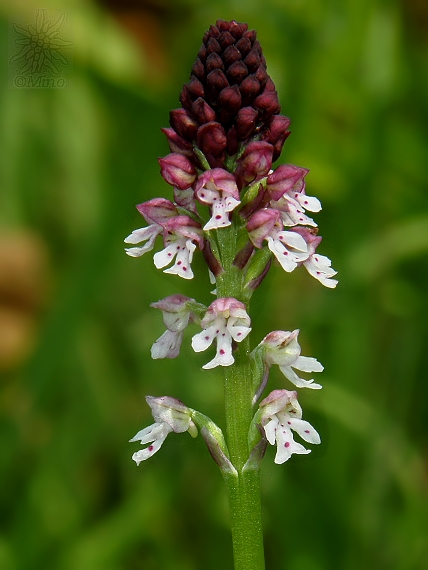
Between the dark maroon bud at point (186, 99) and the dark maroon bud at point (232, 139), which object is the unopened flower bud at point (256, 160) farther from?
the dark maroon bud at point (186, 99)

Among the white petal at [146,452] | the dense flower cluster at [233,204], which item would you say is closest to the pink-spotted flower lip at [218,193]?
the dense flower cluster at [233,204]

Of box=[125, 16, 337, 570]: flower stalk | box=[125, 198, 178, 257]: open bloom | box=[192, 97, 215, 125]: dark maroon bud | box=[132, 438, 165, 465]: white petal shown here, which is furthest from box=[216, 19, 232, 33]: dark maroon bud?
box=[132, 438, 165, 465]: white petal

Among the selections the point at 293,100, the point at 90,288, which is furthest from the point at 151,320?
the point at 293,100

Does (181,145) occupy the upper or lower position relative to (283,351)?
upper

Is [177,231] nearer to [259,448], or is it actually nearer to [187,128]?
[187,128]

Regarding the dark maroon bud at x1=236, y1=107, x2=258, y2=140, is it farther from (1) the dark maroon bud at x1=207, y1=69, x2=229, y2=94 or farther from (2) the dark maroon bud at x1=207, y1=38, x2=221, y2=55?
(2) the dark maroon bud at x1=207, y1=38, x2=221, y2=55

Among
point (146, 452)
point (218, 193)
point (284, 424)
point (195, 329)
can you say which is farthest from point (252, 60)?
point (195, 329)

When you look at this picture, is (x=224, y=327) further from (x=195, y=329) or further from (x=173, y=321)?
(x=195, y=329)
